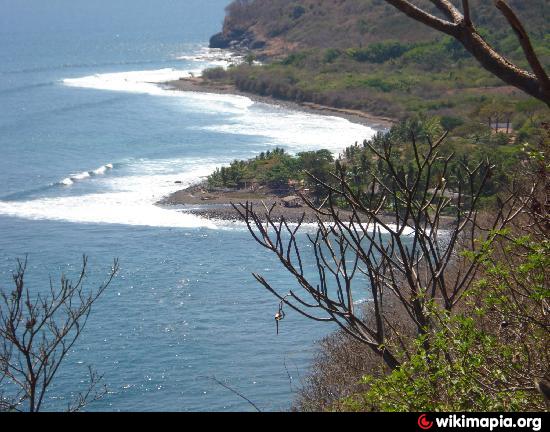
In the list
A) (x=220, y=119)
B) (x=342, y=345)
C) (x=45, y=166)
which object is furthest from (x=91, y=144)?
(x=342, y=345)

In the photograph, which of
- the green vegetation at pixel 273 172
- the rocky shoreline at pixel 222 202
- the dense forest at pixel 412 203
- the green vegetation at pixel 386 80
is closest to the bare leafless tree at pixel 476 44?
the dense forest at pixel 412 203

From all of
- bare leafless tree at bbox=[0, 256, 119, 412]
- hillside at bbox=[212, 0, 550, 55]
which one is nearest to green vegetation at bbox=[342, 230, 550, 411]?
bare leafless tree at bbox=[0, 256, 119, 412]

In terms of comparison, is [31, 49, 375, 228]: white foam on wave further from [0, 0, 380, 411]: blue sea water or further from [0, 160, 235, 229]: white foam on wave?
[0, 0, 380, 411]: blue sea water

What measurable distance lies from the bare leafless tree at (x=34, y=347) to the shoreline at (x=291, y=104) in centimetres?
3404

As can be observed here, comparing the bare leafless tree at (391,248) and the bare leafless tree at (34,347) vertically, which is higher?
the bare leafless tree at (391,248)

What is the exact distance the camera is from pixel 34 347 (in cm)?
2200

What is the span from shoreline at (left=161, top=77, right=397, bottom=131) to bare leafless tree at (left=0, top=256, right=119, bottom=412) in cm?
3404

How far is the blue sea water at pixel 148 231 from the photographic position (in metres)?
22.0

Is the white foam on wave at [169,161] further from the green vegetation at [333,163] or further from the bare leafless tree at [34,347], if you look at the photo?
the bare leafless tree at [34,347]
